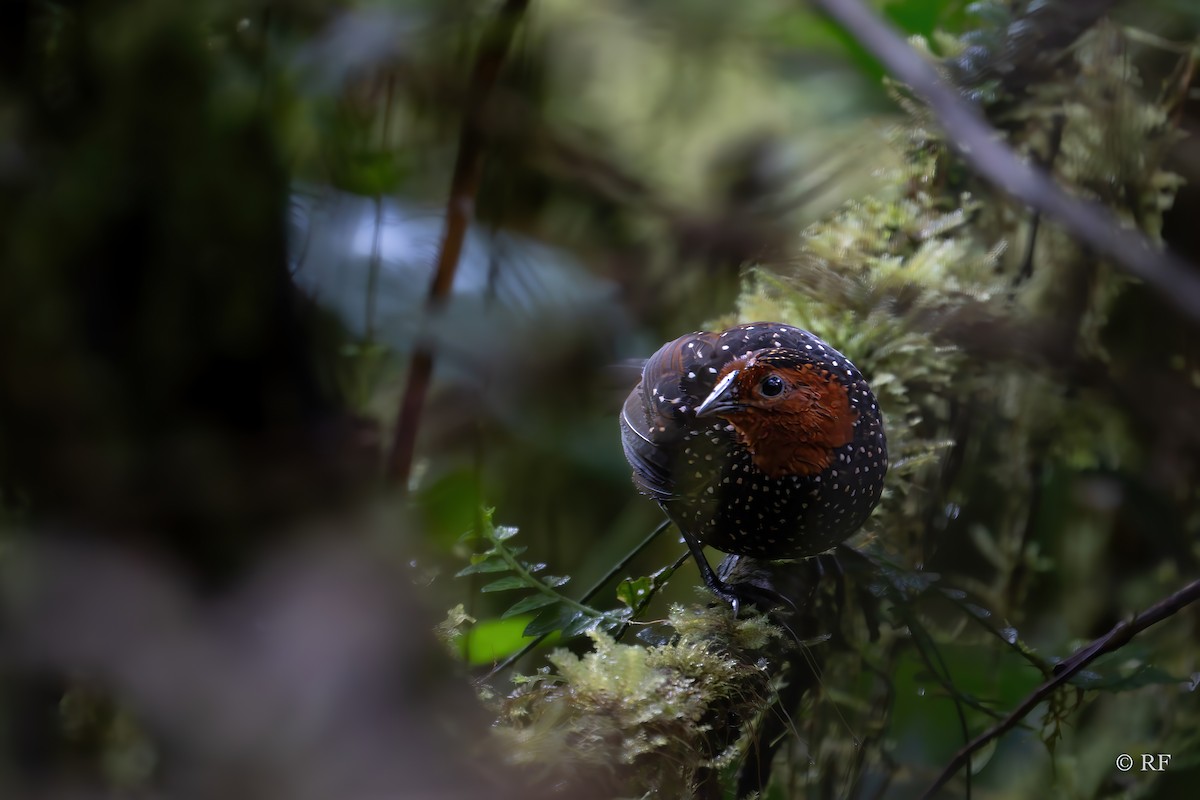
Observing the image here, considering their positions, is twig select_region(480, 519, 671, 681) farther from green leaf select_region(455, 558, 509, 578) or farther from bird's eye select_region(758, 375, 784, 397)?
bird's eye select_region(758, 375, 784, 397)

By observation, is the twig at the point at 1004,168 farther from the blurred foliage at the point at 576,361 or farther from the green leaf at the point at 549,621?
the green leaf at the point at 549,621

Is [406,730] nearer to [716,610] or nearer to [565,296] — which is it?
[716,610]

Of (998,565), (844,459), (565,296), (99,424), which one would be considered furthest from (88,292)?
(998,565)

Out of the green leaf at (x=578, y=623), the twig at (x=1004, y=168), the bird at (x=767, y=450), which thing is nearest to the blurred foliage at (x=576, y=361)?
the green leaf at (x=578, y=623)

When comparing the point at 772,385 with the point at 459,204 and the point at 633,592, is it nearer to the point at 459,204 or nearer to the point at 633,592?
the point at 633,592

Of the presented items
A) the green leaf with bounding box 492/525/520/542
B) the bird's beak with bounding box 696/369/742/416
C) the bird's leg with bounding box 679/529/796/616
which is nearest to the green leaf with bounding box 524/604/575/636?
the green leaf with bounding box 492/525/520/542

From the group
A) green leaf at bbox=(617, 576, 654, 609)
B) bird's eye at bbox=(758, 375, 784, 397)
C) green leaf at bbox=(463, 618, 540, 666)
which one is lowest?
→ green leaf at bbox=(463, 618, 540, 666)

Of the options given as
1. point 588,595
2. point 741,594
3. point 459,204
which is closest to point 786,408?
point 741,594
